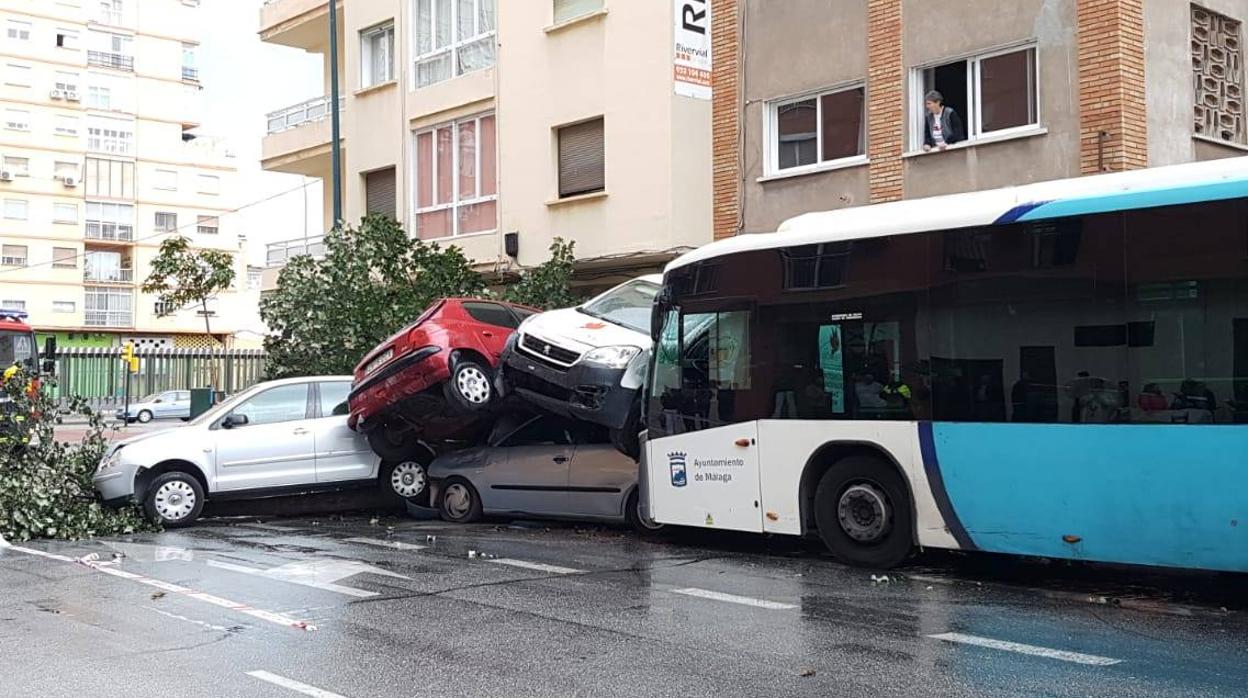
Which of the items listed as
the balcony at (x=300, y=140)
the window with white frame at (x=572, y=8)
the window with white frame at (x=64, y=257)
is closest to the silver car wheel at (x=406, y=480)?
the window with white frame at (x=572, y=8)

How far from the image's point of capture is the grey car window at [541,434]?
13422 mm

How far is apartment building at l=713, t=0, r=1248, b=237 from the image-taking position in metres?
14.2

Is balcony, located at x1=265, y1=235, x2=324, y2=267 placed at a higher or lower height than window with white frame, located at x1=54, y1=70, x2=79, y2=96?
lower

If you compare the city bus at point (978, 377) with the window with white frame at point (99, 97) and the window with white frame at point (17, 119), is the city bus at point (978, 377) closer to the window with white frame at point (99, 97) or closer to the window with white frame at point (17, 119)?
the window with white frame at point (17, 119)

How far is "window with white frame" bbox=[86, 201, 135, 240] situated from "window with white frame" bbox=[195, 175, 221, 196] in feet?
15.9

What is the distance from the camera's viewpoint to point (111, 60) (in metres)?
73.8

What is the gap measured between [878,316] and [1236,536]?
3.10m

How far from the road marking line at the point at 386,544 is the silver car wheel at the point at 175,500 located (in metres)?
2.34

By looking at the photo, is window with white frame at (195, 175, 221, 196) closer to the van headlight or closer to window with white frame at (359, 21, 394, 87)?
window with white frame at (359, 21, 394, 87)

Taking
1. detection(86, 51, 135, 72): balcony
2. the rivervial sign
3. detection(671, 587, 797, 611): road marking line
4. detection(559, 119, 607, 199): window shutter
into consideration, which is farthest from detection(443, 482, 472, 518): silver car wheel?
detection(86, 51, 135, 72): balcony

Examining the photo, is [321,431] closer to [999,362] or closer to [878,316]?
[878,316]

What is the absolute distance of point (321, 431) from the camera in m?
14.6

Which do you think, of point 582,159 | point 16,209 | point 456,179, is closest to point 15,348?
point 456,179

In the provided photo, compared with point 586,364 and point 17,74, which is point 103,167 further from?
point 586,364
